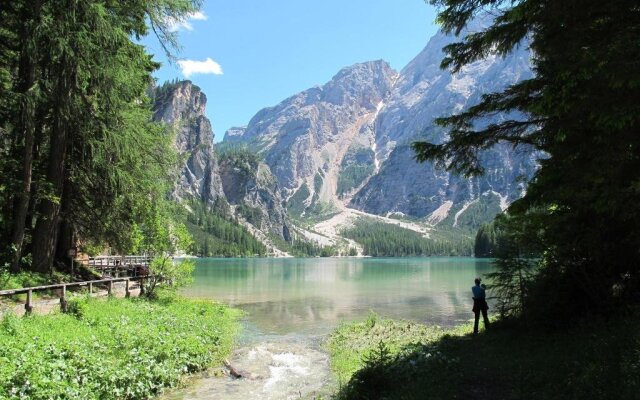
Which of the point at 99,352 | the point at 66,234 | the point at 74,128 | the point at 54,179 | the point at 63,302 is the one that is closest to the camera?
the point at 99,352

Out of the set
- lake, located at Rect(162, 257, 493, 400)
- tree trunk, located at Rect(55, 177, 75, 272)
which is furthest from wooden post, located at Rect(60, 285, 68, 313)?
tree trunk, located at Rect(55, 177, 75, 272)

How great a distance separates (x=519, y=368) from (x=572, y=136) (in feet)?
17.8

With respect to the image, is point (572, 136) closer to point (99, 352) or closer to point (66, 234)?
point (99, 352)

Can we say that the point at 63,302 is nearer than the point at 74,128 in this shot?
Yes

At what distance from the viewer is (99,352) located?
12742 mm

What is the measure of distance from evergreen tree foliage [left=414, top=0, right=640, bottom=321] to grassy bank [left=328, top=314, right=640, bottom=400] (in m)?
1.63

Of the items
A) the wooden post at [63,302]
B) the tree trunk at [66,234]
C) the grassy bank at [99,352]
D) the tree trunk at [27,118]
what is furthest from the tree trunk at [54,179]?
the wooden post at [63,302]

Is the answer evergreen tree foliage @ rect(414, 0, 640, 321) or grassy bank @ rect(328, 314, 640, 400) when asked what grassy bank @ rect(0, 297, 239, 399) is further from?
evergreen tree foliage @ rect(414, 0, 640, 321)

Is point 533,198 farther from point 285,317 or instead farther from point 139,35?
point 285,317

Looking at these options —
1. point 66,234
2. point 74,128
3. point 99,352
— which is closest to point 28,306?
point 99,352

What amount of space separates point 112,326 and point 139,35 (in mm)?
17463

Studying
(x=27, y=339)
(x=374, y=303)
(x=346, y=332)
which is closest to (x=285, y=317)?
(x=346, y=332)

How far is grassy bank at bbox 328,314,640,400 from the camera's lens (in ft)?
28.0

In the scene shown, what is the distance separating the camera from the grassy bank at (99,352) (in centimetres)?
1018
